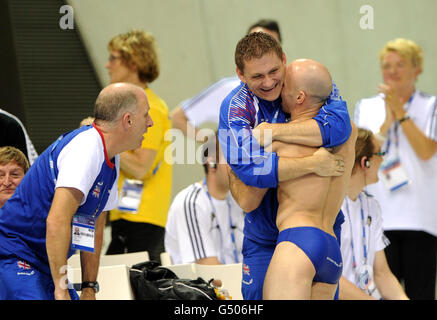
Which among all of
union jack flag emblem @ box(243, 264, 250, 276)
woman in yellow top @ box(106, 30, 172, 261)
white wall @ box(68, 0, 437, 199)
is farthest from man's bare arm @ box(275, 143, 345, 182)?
white wall @ box(68, 0, 437, 199)

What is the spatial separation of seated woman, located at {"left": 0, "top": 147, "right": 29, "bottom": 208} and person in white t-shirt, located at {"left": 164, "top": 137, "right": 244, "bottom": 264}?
1110 mm

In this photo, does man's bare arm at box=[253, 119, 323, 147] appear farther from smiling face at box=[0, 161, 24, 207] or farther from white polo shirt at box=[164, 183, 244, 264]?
white polo shirt at box=[164, 183, 244, 264]

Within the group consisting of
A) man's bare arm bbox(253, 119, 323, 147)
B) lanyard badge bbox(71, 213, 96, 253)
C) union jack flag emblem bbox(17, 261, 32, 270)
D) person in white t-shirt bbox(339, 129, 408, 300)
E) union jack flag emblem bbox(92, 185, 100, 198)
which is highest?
man's bare arm bbox(253, 119, 323, 147)

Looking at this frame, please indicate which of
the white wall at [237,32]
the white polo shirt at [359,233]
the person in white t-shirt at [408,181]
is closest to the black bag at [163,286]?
the white polo shirt at [359,233]

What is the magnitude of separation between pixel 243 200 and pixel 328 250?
387 millimetres

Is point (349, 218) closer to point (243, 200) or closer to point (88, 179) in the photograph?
point (243, 200)

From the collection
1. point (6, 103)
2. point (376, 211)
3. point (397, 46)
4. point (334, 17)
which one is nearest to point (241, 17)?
point (334, 17)

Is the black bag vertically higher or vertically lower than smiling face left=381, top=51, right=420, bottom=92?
lower

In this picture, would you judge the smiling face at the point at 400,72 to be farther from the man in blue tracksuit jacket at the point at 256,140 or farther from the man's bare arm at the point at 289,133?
the man's bare arm at the point at 289,133

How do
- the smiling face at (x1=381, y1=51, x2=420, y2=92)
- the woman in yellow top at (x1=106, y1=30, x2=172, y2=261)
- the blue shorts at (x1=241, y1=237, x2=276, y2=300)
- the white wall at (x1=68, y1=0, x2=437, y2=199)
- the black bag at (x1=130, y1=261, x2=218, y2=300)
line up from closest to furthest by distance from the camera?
the blue shorts at (x1=241, y1=237, x2=276, y2=300) < the black bag at (x1=130, y1=261, x2=218, y2=300) < the woman in yellow top at (x1=106, y1=30, x2=172, y2=261) < the smiling face at (x1=381, y1=51, x2=420, y2=92) < the white wall at (x1=68, y1=0, x2=437, y2=199)

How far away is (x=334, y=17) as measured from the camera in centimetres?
630

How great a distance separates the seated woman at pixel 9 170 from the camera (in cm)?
309

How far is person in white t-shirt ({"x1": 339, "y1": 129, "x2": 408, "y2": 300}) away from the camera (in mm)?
3748

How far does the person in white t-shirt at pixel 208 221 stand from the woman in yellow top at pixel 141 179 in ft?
0.84
